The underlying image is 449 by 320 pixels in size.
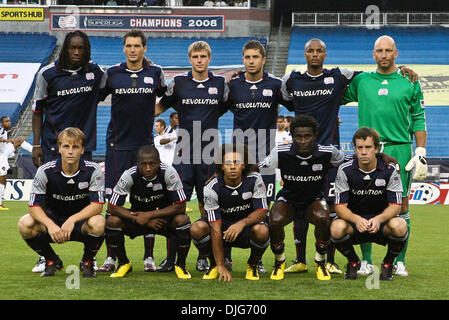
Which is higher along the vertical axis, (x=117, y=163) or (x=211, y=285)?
(x=117, y=163)

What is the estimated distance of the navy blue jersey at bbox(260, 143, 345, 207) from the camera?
22.5 ft

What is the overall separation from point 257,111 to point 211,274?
1.71 metres

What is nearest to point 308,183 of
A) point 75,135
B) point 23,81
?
point 75,135

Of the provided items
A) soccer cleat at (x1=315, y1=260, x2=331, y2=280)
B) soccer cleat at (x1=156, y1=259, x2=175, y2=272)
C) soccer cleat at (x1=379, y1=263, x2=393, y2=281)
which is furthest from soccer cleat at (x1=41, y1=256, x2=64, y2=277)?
soccer cleat at (x1=379, y1=263, x2=393, y2=281)

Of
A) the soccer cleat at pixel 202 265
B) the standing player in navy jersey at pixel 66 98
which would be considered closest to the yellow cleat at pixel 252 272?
the soccer cleat at pixel 202 265

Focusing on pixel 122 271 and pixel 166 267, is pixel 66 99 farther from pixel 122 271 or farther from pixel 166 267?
pixel 166 267

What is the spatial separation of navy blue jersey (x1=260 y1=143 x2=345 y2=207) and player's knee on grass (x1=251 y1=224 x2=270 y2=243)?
51 cm

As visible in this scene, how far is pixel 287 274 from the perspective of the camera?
7.03 m

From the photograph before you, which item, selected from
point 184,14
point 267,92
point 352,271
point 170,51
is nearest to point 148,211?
point 267,92

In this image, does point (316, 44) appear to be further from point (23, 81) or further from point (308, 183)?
point (23, 81)

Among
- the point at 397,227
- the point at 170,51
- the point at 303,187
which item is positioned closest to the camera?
the point at 397,227

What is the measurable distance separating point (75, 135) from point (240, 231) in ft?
5.49

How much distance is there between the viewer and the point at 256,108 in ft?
24.0

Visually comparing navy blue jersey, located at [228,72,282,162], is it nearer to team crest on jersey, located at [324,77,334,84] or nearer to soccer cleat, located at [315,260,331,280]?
team crest on jersey, located at [324,77,334,84]
